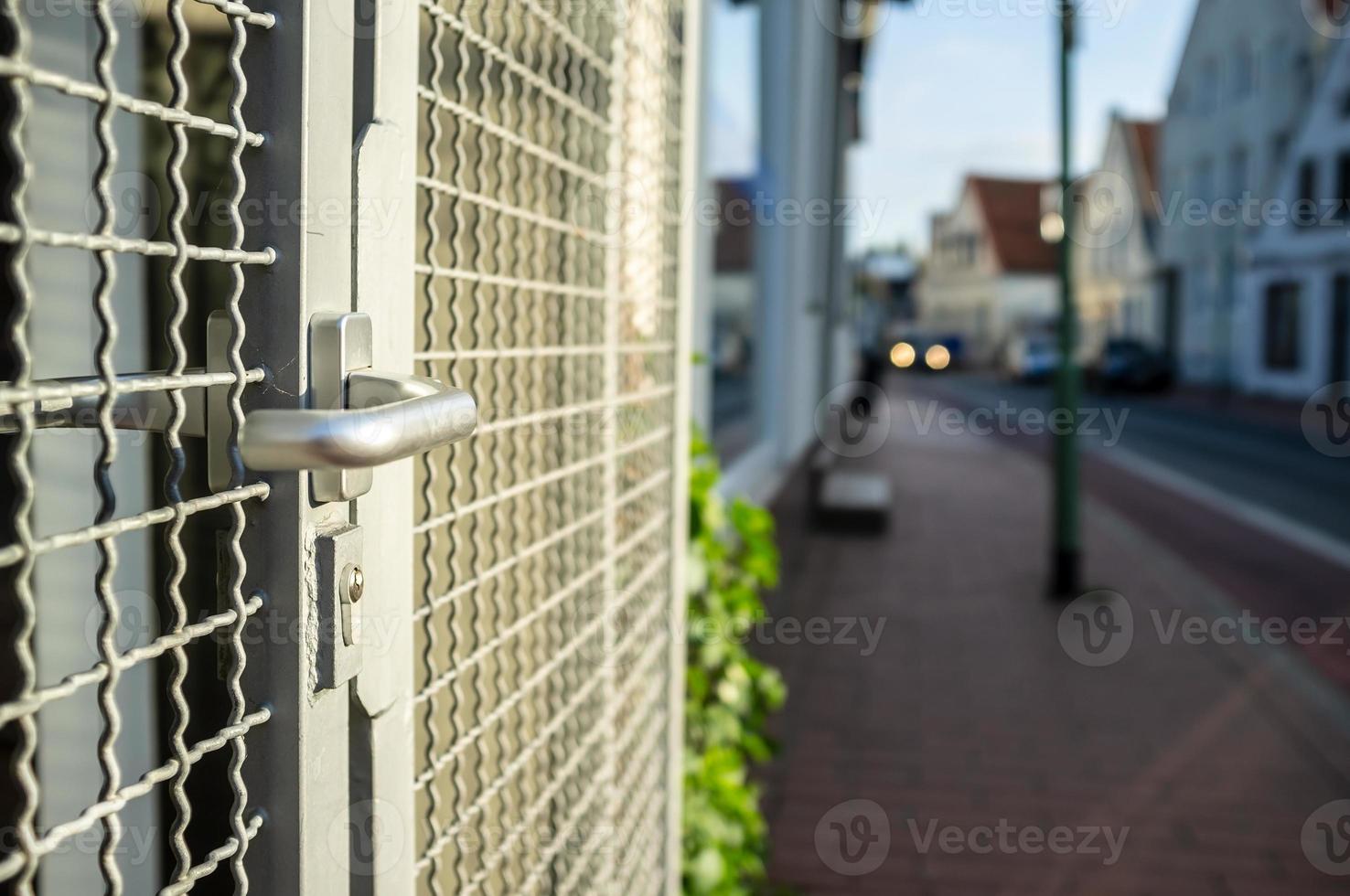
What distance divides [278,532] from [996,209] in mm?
54691

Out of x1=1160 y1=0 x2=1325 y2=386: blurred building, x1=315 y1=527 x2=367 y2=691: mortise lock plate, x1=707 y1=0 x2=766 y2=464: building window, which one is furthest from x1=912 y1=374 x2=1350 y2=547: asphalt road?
x1=315 y1=527 x2=367 y2=691: mortise lock plate

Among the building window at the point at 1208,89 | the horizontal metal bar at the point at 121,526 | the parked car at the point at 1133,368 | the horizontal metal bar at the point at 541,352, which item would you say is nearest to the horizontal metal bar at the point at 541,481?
the horizontal metal bar at the point at 541,352

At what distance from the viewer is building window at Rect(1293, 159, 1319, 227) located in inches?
1037

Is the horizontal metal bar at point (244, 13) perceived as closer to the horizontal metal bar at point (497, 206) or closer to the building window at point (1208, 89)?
the horizontal metal bar at point (497, 206)

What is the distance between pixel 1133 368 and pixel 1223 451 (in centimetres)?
1436

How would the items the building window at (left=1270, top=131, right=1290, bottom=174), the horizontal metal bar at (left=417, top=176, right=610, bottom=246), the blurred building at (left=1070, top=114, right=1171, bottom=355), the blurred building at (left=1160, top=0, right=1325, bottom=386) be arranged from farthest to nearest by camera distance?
1. the blurred building at (left=1070, top=114, right=1171, bottom=355)
2. the building window at (left=1270, top=131, right=1290, bottom=174)
3. the blurred building at (left=1160, top=0, right=1325, bottom=386)
4. the horizontal metal bar at (left=417, top=176, right=610, bottom=246)

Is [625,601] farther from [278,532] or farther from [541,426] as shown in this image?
[278,532]

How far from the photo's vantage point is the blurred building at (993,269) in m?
50.5

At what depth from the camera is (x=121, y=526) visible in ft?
2.27

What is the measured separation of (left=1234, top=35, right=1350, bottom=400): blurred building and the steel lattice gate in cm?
2691

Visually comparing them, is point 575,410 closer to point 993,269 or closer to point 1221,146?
point 1221,146

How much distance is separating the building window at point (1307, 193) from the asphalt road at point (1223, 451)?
4809 mm

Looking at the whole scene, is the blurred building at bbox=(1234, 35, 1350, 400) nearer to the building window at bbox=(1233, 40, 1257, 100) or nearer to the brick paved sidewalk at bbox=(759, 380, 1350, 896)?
the building window at bbox=(1233, 40, 1257, 100)

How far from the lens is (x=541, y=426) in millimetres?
1607
